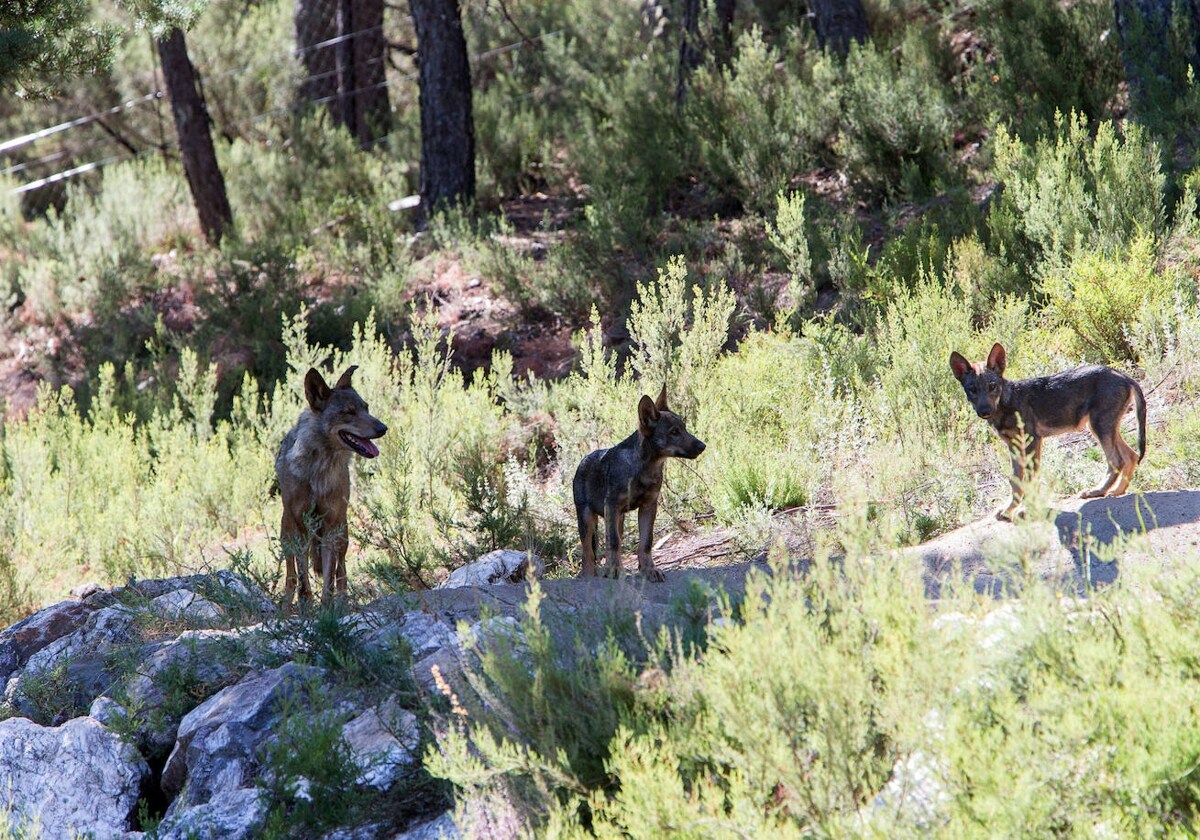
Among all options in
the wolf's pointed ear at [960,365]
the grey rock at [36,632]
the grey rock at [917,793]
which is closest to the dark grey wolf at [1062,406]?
the wolf's pointed ear at [960,365]

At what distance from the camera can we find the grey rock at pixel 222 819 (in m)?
4.77

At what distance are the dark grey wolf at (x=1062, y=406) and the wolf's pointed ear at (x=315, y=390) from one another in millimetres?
3877

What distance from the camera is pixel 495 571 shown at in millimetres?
7266

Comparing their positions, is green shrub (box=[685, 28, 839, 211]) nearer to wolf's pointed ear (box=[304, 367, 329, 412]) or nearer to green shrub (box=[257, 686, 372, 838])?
wolf's pointed ear (box=[304, 367, 329, 412])

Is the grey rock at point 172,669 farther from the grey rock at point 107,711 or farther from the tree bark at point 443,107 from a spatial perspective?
the tree bark at point 443,107

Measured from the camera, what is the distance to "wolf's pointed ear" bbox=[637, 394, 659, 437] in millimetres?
6621

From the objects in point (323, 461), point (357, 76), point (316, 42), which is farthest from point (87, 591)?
point (316, 42)

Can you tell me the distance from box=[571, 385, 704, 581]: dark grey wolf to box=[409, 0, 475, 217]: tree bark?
28.8 ft

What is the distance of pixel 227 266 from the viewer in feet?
50.9

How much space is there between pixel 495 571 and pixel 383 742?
2211 millimetres

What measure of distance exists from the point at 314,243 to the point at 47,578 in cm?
758

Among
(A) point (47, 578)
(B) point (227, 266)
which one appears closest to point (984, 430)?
(A) point (47, 578)

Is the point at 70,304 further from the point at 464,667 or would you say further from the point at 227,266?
the point at 464,667

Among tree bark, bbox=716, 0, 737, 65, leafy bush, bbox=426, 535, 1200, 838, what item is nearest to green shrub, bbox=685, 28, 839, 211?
tree bark, bbox=716, 0, 737, 65
